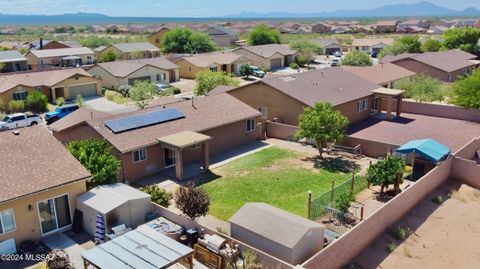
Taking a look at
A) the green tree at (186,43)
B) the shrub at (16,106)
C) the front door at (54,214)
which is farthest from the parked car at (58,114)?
the green tree at (186,43)

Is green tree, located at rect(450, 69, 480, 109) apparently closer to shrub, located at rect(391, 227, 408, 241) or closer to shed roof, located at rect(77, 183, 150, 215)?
shrub, located at rect(391, 227, 408, 241)

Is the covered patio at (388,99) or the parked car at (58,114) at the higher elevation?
the covered patio at (388,99)

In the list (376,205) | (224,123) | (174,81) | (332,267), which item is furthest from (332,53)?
(332,267)

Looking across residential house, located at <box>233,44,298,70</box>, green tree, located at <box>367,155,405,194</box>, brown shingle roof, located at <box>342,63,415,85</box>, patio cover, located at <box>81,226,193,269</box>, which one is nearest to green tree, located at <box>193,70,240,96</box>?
brown shingle roof, located at <box>342,63,415,85</box>

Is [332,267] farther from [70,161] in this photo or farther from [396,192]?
[70,161]

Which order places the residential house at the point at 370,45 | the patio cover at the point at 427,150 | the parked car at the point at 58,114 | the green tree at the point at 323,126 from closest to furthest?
the patio cover at the point at 427,150 → the green tree at the point at 323,126 → the parked car at the point at 58,114 → the residential house at the point at 370,45

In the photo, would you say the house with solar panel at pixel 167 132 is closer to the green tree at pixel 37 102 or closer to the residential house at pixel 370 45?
the green tree at pixel 37 102
